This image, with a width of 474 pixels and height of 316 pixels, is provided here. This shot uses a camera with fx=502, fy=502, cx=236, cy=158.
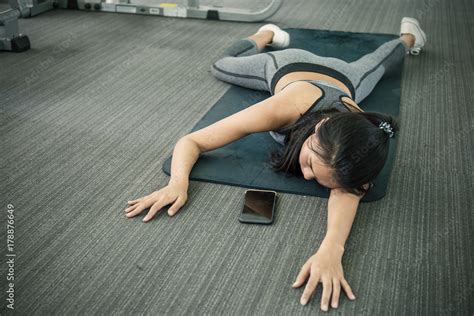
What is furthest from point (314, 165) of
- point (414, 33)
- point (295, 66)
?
point (414, 33)

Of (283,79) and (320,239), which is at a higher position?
(283,79)

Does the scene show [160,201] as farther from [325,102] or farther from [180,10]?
[180,10]

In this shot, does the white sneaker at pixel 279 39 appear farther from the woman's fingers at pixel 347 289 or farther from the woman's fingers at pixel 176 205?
the woman's fingers at pixel 347 289

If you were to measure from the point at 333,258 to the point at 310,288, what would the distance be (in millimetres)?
119

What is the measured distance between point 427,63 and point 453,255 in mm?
1611

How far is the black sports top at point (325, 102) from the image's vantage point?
1646 mm

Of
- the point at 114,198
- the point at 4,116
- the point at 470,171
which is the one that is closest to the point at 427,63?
the point at 470,171

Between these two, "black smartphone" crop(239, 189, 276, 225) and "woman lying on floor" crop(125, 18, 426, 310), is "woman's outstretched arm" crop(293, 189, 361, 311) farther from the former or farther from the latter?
"black smartphone" crop(239, 189, 276, 225)

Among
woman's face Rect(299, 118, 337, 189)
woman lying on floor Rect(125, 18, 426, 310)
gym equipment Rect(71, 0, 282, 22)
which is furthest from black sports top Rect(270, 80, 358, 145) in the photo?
gym equipment Rect(71, 0, 282, 22)

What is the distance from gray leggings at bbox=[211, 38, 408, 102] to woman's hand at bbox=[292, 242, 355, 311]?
878mm

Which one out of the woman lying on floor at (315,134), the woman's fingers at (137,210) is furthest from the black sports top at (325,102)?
the woman's fingers at (137,210)

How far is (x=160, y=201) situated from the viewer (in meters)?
1.49

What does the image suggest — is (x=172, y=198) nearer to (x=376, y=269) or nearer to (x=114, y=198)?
(x=114, y=198)

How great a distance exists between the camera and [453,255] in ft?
4.45
